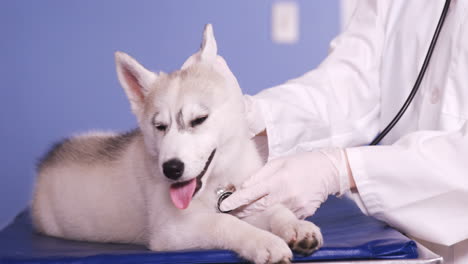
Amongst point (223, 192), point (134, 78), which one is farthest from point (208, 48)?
point (223, 192)

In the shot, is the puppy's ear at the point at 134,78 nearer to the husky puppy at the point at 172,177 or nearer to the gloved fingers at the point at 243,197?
the husky puppy at the point at 172,177

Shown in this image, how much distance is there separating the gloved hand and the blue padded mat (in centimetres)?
7

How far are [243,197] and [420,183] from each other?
13.7 inches

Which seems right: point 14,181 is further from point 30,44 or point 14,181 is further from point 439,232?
point 439,232

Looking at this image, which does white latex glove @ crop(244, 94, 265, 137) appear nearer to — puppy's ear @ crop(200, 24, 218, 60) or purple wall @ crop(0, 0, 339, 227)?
puppy's ear @ crop(200, 24, 218, 60)

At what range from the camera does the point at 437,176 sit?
40.6 inches

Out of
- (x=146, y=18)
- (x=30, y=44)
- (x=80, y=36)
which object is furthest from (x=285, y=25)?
(x=30, y=44)

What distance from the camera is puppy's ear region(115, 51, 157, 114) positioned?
1101 millimetres

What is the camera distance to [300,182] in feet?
3.65

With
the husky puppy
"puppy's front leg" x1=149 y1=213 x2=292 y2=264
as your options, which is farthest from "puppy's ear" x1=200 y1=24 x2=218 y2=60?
"puppy's front leg" x1=149 y1=213 x2=292 y2=264

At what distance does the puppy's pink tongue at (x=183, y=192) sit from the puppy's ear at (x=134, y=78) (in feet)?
0.76

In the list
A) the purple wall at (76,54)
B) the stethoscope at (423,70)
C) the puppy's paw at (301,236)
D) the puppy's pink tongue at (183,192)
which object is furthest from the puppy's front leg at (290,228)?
the purple wall at (76,54)

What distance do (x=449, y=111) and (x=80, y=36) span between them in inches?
67.2

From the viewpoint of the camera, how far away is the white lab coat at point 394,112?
3.44 ft
